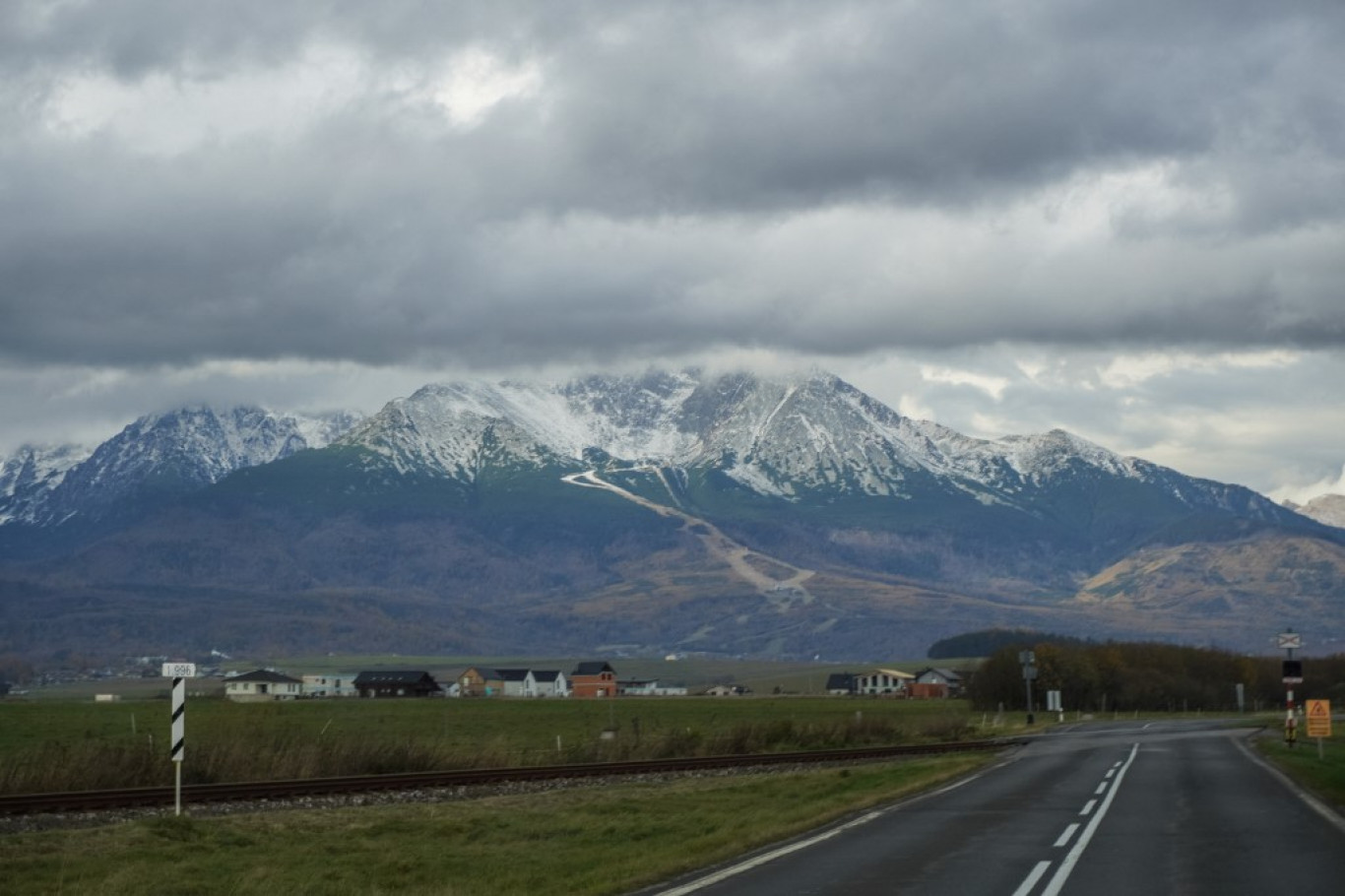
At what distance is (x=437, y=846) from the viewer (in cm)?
3192

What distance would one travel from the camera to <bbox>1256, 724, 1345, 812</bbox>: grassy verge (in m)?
39.8

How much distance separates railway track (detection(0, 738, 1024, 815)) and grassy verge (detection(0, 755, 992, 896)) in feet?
11.5

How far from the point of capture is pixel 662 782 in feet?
156

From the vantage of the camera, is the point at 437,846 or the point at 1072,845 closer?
the point at 1072,845

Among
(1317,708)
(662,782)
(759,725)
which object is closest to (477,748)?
(662,782)

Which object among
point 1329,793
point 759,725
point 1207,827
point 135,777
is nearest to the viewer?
point 1207,827

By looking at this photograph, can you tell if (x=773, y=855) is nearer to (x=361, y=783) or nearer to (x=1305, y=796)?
(x=1305, y=796)

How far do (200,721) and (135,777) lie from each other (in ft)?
136

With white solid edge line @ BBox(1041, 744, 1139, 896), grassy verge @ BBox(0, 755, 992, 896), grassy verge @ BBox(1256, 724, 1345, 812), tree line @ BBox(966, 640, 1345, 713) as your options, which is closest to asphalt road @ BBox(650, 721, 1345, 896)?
white solid edge line @ BBox(1041, 744, 1139, 896)

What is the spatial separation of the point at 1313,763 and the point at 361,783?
26.3 m

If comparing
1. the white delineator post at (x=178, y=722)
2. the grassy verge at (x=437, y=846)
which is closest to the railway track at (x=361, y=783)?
the white delineator post at (x=178, y=722)

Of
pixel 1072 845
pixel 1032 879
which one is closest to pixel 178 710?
pixel 1072 845

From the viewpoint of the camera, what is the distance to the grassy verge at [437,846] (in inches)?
1048

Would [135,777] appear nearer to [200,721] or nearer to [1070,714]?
[200,721]
